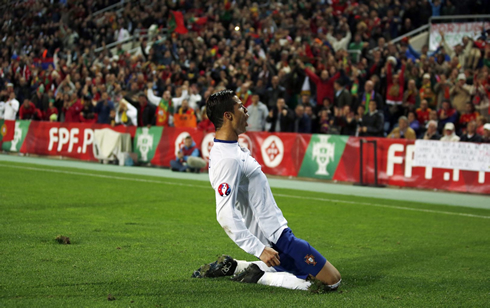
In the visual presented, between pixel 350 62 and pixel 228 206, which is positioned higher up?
pixel 350 62

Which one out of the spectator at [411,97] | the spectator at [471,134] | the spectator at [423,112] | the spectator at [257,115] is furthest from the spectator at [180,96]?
the spectator at [471,134]

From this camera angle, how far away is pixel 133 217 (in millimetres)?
9930

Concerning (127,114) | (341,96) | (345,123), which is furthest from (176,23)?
(345,123)

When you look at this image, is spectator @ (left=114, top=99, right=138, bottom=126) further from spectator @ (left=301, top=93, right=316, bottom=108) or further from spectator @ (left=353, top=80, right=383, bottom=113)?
spectator @ (left=353, top=80, right=383, bottom=113)

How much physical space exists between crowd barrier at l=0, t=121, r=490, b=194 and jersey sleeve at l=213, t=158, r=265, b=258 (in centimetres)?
1162

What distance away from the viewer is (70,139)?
23.5 metres

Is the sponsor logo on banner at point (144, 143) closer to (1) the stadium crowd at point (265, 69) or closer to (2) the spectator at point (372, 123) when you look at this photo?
(1) the stadium crowd at point (265, 69)

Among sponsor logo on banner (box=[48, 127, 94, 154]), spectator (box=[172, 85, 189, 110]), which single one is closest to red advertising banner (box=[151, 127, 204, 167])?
spectator (box=[172, 85, 189, 110])

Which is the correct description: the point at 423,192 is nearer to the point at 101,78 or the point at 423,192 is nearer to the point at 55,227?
the point at 55,227

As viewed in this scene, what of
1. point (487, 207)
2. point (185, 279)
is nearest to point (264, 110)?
point (487, 207)

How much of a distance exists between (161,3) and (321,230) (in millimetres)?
24949

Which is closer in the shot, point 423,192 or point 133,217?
point 133,217

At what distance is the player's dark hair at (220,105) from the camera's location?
5.47m

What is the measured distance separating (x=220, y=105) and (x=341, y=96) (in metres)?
13.8
